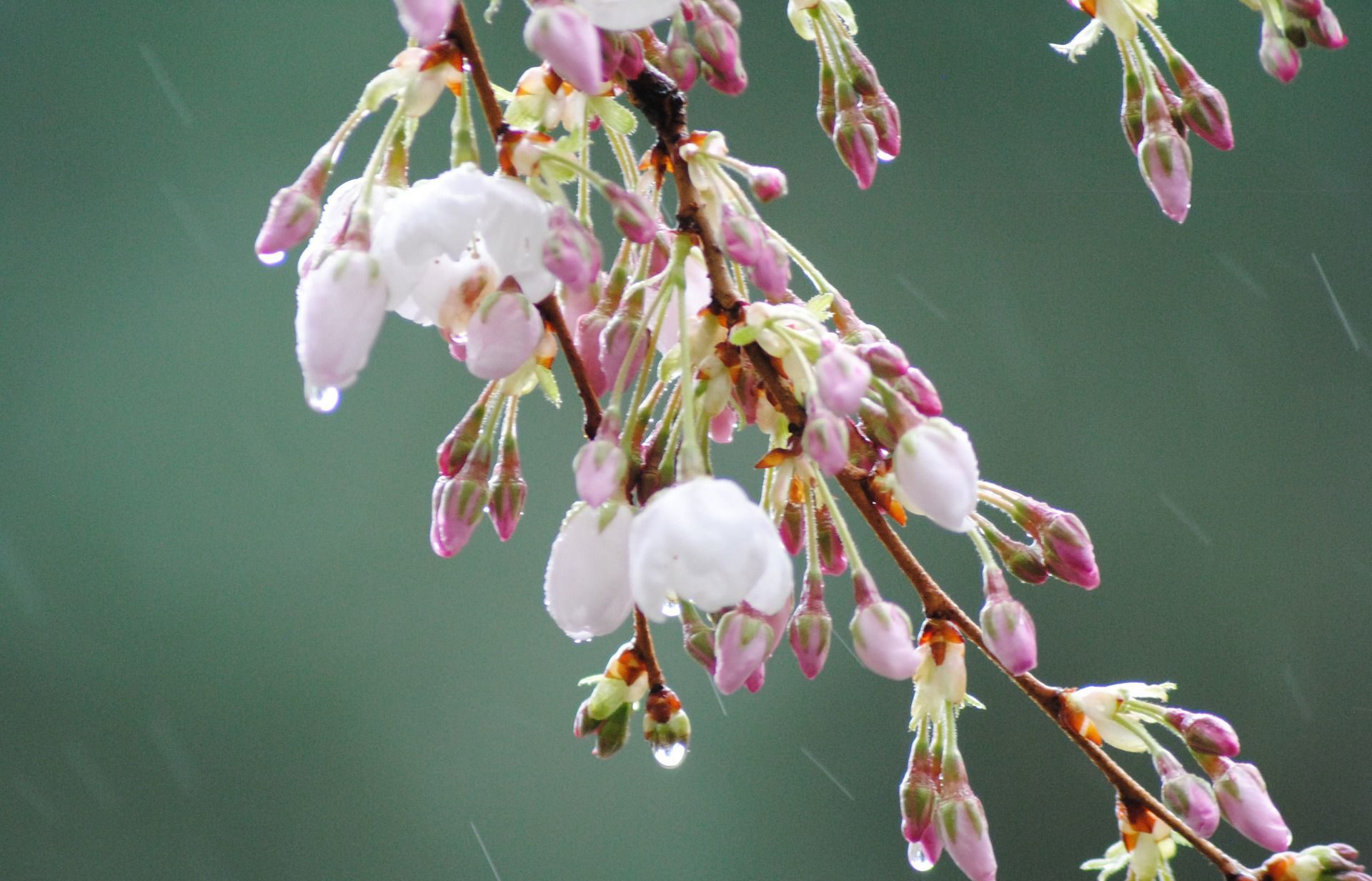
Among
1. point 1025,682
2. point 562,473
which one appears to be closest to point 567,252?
point 1025,682

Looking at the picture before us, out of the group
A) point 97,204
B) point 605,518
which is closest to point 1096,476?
point 97,204

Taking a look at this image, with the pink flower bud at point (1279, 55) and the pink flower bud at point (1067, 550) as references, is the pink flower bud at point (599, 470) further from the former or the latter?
the pink flower bud at point (1279, 55)

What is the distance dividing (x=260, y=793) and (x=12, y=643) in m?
0.61

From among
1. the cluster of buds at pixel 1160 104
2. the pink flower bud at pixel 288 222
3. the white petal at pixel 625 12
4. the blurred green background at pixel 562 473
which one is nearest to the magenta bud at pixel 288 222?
the pink flower bud at pixel 288 222

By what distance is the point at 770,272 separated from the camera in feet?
1.30

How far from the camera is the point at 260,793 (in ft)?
8.84

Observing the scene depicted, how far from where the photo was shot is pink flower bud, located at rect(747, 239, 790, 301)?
1.30 ft

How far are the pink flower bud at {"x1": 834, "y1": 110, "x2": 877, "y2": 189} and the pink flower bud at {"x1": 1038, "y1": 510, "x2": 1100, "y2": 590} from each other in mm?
148

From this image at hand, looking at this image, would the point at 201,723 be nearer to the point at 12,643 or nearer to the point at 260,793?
the point at 260,793

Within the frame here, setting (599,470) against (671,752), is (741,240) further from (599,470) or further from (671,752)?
(671,752)

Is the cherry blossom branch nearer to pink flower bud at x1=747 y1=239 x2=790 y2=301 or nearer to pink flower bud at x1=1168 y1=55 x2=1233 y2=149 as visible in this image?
pink flower bud at x1=747 y1=239 x2=790 y2=301

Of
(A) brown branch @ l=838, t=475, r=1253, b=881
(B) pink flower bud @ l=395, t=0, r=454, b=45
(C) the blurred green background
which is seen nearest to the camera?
(B) pink flower bud @ l=395, t=0, r=454, b=45

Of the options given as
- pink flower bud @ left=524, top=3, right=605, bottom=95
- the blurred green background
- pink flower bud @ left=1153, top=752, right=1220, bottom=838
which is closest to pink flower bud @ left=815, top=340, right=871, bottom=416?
pink flower bud @ left=524, top=3, right=605, bottom=95

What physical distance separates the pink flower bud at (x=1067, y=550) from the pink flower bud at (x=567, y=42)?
0.23 m
